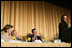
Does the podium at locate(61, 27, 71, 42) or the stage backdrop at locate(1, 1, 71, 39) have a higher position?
the stage backdrop at locate(1, 1, 71, 39)

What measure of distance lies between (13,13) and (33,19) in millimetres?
1271

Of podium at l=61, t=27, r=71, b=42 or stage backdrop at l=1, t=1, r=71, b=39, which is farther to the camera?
stage backdrop at l=1, t=1, r=71, b=39

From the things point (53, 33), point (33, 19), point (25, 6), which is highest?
point (25, 6)

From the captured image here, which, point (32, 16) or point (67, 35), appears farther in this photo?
point (32, 16)

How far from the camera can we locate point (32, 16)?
28.8 ft

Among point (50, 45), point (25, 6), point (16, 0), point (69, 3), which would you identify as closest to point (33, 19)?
point (25, 6)

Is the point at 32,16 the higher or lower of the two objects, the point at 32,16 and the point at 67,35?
the higher

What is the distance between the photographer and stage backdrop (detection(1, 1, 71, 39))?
7.96 m

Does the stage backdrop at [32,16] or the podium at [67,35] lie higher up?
the stage backdrop at [32,16]

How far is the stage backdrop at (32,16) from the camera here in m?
7.96

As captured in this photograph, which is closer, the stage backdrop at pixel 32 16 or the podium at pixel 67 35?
the podium at pixel 67 35

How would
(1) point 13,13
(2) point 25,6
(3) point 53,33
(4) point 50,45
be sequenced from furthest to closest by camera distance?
1. (3) point 53,33
2. (2) point 25,6
3. (1) point 13,13
4. (4) point 50,45

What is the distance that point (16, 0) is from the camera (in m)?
8.35

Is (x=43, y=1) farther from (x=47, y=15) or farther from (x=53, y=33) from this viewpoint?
(x=53, y=33)
